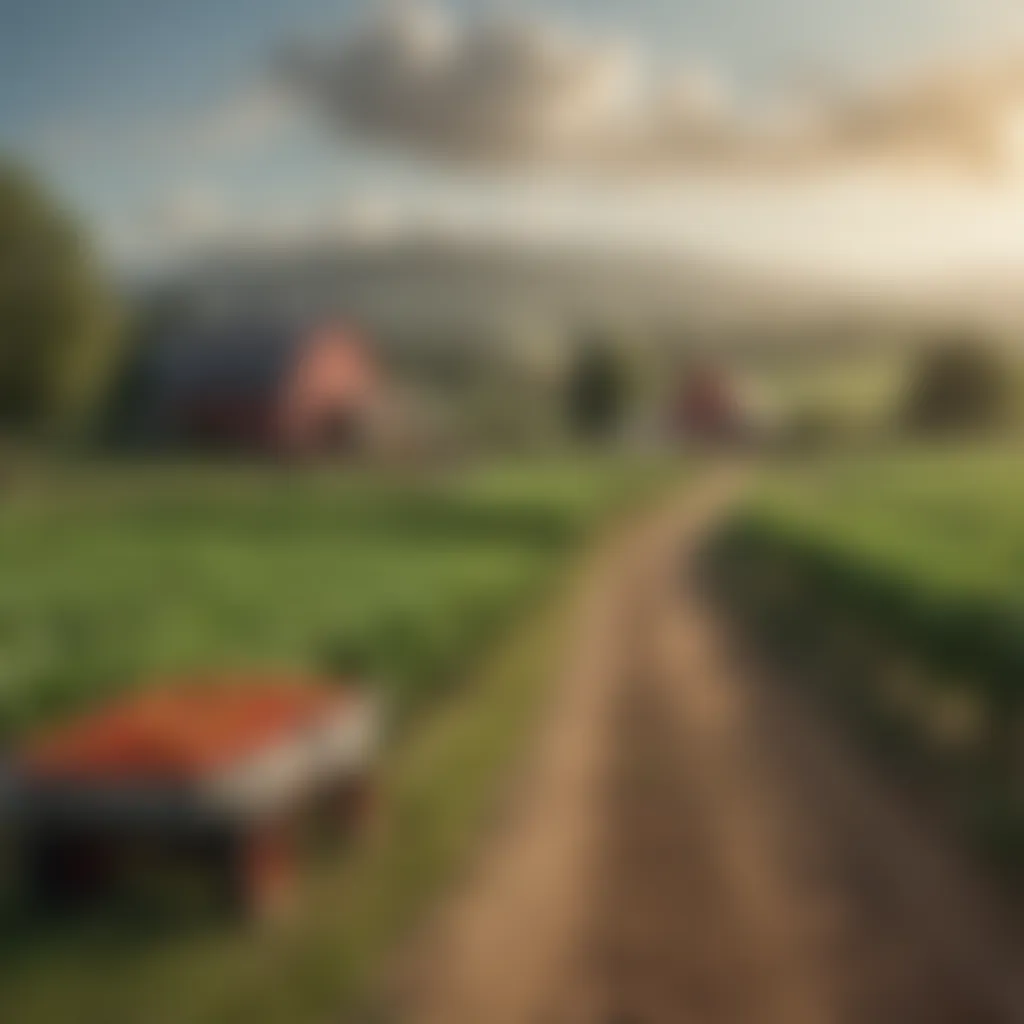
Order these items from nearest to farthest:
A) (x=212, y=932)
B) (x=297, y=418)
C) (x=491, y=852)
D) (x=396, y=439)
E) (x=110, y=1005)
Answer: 1. (x=297, y=418)
2. (x=396, y=439)
3. (x=110, y=1005)
4. (x=212, y=932)
5. (x=491, y=852)

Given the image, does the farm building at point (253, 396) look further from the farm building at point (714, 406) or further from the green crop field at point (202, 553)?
the farm building at point (714, 406)

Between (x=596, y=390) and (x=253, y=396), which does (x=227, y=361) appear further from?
(x=596, y=390)

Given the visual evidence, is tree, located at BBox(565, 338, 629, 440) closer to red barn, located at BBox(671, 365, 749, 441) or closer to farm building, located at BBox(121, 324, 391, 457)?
red barn, located at BBox(671, 365, 749, 441)

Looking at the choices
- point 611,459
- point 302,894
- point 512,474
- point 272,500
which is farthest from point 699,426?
point 302,894

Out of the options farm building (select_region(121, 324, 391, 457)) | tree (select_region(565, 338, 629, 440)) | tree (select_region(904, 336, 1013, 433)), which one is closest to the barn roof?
A: farm building (select_region(121, 324, 391, 457))

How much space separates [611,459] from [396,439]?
312 millimetres

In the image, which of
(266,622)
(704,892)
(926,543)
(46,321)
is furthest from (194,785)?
(926,543)

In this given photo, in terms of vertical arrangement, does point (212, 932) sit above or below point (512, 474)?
below

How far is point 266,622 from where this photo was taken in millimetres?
2406

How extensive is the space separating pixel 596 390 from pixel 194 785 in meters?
0.89

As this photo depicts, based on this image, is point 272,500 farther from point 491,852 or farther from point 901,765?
point 901,765

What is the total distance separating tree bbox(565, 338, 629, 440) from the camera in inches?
78.7

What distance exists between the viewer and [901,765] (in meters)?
4.26

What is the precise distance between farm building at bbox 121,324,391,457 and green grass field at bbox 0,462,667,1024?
87mm
